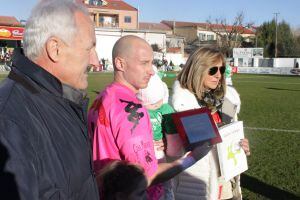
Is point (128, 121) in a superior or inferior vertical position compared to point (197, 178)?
superior

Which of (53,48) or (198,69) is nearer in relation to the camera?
(53,48)

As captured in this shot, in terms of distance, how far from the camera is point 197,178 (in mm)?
3479

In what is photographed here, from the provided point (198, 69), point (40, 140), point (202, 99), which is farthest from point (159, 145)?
point (40, 140)

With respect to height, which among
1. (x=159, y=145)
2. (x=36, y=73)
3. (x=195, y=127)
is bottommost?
(x=159, y=145)

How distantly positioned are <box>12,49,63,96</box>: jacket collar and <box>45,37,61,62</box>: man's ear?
0.27 feet

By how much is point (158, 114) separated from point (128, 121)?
35.9 inches

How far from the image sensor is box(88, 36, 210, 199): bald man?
7.32 ft

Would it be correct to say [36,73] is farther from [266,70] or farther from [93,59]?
[266,70]

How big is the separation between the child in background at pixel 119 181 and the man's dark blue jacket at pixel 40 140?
0.56ft

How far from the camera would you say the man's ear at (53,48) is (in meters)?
1.77

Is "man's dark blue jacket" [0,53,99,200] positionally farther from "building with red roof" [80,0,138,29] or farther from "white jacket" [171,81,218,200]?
"building with red roof" [80,0,138,29]

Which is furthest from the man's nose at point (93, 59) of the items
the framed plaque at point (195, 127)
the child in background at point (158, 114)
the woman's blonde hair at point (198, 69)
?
the woman's blonde hair at point (198, 69)

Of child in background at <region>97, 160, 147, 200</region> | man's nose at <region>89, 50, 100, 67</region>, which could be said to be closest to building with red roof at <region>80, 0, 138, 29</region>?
man's nose at <region>89, 50, 100, 67</region>

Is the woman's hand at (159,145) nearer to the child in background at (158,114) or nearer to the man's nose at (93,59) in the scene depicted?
the child in background at (158,114)
